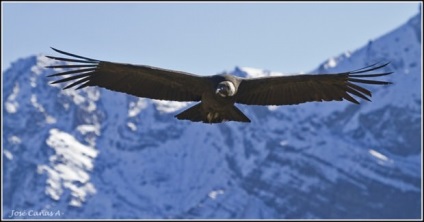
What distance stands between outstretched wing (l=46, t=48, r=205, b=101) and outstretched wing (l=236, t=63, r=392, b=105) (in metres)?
1.19

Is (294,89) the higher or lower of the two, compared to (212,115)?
higher

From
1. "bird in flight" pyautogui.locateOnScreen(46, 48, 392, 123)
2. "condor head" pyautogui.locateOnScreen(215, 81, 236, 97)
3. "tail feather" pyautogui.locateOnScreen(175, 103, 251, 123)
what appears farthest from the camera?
"bird in flight" pyautogui.locateOnScreen(46, 48, 392, 123)

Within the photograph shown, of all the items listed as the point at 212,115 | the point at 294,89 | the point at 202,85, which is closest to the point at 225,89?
the point at 212,115

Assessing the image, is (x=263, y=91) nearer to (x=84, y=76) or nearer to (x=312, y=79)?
(x=312, y=79)

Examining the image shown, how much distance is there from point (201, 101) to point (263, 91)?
1.63 m

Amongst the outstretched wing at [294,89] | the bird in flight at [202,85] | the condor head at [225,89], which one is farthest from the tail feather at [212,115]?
the outstretched wing at [294,89]

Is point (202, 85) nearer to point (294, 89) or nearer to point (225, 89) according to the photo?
point (225, 89)

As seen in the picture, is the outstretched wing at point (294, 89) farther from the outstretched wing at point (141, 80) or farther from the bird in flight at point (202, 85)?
the outstretched wing at point (141, 80)

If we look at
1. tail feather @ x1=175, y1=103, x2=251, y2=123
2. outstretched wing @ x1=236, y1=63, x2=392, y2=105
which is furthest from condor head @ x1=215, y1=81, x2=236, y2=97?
outstretched wing @ x1=236, y1=63, x2=392, y2=105

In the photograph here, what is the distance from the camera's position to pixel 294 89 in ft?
86.8

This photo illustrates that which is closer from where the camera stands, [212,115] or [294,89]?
[212,115]

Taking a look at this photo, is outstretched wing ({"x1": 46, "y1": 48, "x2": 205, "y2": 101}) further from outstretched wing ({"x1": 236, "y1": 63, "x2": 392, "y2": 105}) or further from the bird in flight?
outstretched wing ({"x1": 236, "y1": 63, "x2": 392, "y2": 105})

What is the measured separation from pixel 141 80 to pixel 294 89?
12.1 feet

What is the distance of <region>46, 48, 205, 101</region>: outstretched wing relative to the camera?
25984 mm
